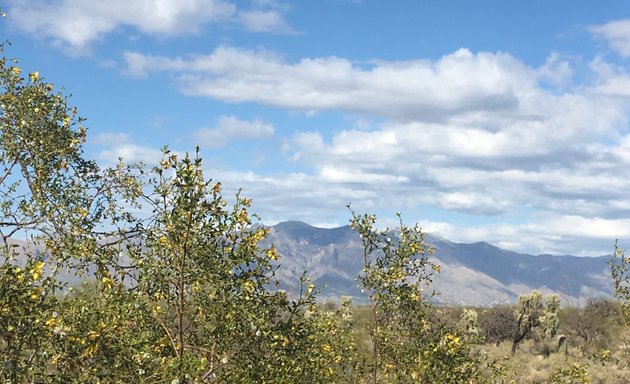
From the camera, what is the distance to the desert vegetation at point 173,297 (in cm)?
994

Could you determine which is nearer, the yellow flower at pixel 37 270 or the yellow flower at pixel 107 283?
the yellow flower at pixel 37 270

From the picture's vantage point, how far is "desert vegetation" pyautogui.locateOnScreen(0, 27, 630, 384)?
9938mm

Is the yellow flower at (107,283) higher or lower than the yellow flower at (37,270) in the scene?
lower

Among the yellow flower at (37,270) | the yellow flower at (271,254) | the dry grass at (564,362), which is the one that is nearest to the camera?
the yellow flower at (37,270)

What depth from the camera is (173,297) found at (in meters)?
11.4

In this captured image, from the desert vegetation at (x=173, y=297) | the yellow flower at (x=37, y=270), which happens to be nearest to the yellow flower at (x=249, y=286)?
the desert vegetation at (x=173, y=297)

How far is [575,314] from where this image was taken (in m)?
65.6

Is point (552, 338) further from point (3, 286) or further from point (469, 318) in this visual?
point (3, 286)

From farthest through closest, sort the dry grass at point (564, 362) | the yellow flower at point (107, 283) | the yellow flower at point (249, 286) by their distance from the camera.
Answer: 1. the dry grass at point (564, 362)
2. the yellow flower at point (249, 286)
3. the yellow flower at point (107, 283)

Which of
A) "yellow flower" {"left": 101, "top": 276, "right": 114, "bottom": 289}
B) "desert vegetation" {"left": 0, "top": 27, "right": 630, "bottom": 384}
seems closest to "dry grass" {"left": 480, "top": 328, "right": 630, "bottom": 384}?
"desert vegetation" {"left": 0, "top": 27, "right": 630, "bottom": 384}

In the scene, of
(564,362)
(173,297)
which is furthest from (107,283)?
(564,362)

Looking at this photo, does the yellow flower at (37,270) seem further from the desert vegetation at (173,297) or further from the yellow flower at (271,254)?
the yellow flower at (271,254)

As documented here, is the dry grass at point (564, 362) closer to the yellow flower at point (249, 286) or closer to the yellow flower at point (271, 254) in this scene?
the yellow flower at point (271, 254)

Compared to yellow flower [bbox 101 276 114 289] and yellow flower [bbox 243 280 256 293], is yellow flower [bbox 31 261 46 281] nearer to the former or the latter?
yellow flower [bbox 101 276 114 289]
